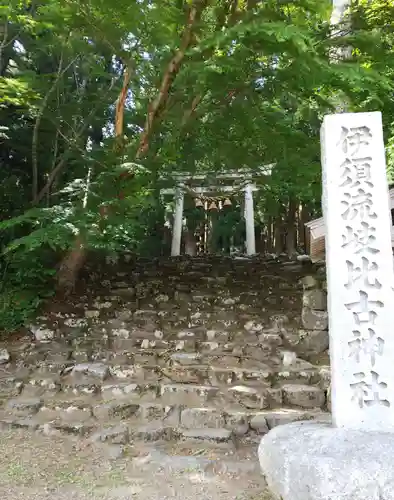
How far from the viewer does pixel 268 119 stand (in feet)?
23.4

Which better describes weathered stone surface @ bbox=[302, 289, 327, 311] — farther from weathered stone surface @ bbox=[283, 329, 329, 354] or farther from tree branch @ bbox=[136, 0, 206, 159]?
tree branch @ bbox=[136, 0, 206, 159]

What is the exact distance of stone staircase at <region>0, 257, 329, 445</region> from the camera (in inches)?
199

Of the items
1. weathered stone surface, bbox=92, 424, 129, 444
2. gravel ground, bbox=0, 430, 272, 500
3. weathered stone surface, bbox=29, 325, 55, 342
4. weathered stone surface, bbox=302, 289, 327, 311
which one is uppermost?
weathered stone surface, bbox=302, 289, 327, 311

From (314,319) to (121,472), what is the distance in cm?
387

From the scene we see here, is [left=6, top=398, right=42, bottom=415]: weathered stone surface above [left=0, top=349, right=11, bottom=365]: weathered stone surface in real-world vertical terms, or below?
below

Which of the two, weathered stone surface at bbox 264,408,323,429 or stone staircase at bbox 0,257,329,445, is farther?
stone staircase at bbox 0,257,329,445

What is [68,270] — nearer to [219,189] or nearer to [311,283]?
[311,283]

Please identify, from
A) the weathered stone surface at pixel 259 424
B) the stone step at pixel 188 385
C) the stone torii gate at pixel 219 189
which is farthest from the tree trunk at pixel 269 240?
the weathered stone surface at pixel 259 424

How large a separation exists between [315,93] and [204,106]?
172 centimetres

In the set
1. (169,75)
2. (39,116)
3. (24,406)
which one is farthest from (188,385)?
(39,116)

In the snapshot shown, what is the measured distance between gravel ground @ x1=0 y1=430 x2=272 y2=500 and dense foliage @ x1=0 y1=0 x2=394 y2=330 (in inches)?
99.3

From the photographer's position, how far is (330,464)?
2660mm

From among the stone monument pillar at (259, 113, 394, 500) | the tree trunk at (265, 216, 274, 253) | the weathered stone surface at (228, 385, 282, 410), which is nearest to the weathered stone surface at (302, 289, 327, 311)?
the weathered stone surface at (228, 385, 282, 410)

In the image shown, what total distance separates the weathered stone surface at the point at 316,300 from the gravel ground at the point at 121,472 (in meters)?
2.93
